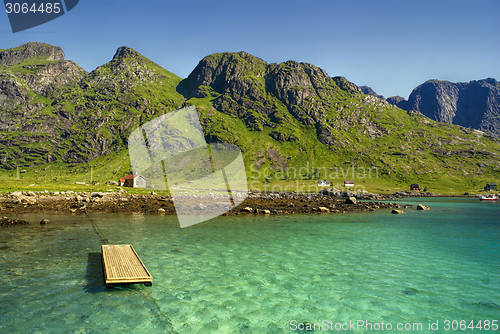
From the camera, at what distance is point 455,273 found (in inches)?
741

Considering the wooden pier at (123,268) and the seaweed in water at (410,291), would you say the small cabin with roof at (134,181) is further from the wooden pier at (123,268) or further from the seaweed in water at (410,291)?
the seaweed in water at (410,291)

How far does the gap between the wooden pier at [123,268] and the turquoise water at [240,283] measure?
2.38ft

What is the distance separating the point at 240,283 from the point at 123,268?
7150 mm

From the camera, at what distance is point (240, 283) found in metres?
16.2

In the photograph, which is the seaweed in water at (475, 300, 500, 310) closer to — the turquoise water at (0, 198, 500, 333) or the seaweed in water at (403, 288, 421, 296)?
the turquoise water at (0, 198, 500, 333)

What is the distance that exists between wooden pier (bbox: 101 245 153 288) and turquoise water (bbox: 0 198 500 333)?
2.38 feet

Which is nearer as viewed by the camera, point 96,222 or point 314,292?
point 314,292

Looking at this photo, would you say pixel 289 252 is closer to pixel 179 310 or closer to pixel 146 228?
pixel 179 310

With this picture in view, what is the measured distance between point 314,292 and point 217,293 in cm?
556

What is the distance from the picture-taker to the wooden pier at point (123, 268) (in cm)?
1428

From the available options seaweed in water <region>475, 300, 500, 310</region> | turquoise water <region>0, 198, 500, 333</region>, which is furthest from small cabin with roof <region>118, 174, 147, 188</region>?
seaweed in water <region>475, 300, 500, 310</region>

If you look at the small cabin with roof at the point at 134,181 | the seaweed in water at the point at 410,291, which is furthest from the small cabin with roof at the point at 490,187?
the seaweed in water at the point at 410,291

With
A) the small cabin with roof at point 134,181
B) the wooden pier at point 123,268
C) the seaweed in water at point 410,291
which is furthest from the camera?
the small cabin with roof at point 134,181

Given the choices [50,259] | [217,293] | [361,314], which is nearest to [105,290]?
[217,293]
